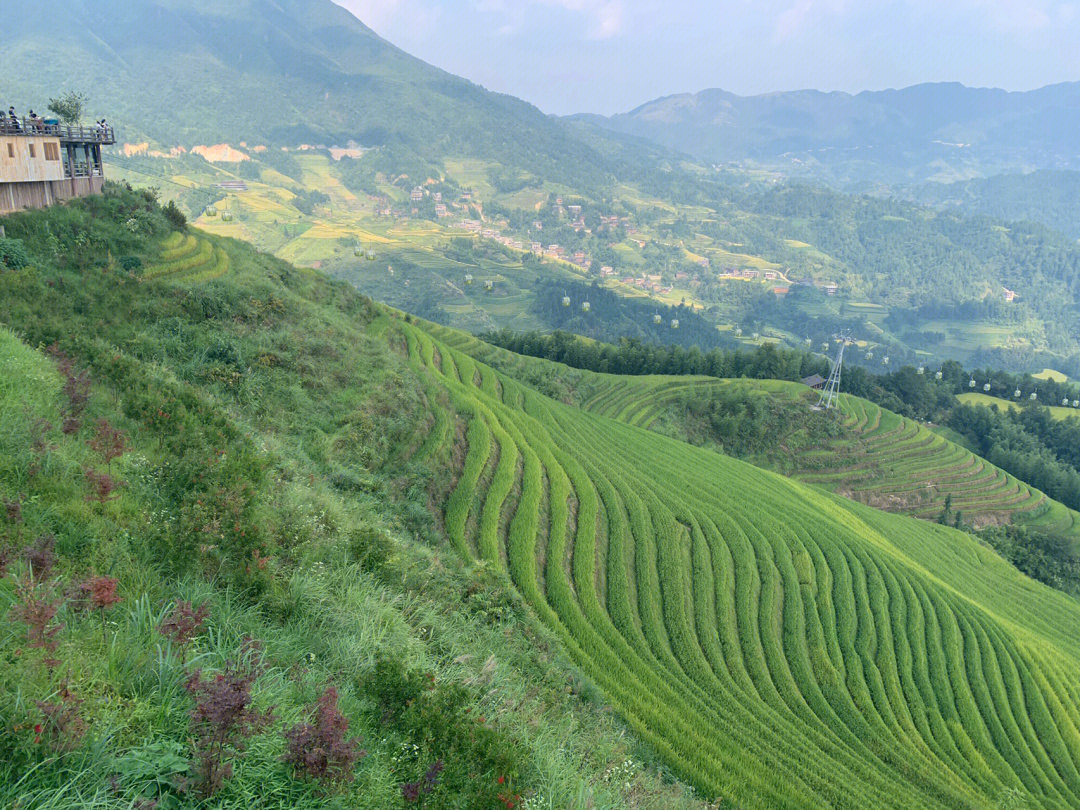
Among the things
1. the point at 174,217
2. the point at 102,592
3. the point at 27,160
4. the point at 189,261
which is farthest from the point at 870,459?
the point at 102,592

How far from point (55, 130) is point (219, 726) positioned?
30622mm

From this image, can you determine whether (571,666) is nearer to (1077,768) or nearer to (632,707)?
(632,707)

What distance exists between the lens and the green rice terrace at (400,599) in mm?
4723

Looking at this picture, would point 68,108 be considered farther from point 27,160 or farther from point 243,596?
point 243,596

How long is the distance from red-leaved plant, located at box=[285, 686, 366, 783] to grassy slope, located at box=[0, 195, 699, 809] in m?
0.15

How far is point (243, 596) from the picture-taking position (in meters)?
6.98

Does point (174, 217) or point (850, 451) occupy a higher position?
point (174, 217)

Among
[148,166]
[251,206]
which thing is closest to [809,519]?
[251,206]

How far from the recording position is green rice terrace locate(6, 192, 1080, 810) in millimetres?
4723

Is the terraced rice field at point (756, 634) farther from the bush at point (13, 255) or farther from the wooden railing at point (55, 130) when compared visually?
the wooden railing at point (55, 130)

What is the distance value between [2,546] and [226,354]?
1322cm

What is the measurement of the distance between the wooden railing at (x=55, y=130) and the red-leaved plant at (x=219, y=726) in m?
27.3

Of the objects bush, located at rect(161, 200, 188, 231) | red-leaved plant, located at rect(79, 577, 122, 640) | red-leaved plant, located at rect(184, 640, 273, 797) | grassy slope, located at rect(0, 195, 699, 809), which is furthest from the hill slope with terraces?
red-leaved plant, located at rect(184, 640, 273, 797)

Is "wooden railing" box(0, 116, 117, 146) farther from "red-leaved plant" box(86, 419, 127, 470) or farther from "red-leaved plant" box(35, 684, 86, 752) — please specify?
"red-leaved plant" box(35, 684, 86, 752)
